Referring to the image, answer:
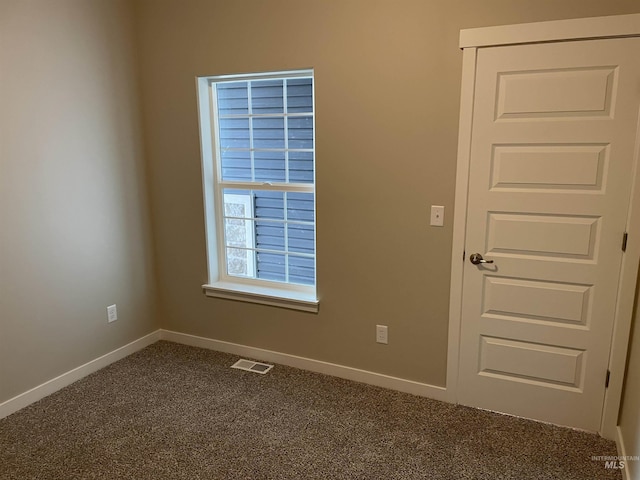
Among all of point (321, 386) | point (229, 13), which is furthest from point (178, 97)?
point (321, 386)

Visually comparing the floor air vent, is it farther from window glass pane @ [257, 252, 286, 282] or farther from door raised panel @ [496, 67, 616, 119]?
door raised panel @ [496, 67, 616, 119]

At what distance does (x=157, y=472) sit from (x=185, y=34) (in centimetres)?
263

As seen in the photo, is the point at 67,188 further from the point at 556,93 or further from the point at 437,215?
the point at 556,93

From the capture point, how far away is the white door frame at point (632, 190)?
2.06 meters

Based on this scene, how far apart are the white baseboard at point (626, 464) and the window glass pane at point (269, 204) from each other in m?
2.29

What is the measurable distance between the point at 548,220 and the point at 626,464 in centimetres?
117

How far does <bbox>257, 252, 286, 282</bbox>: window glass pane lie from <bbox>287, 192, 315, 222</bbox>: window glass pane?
33cm

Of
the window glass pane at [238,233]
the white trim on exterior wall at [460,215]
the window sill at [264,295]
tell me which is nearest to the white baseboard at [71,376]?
the window sill at [264,295]

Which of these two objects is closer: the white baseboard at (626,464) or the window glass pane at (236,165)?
the white baseboard at (626,464)

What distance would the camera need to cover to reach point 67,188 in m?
2.82

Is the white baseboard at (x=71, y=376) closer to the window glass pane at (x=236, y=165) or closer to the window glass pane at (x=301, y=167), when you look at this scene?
the window glass pane at (x=236, y=165)

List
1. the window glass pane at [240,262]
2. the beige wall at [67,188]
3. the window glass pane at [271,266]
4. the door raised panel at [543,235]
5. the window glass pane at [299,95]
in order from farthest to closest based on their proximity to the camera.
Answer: the window glass pane at [240,262] < the window glass pane at [271,266] < the window glass pane at [299,95] < the beige wall at [67,188] < the door raised panel at [543,235]

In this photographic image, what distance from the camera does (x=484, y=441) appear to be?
7.65ft

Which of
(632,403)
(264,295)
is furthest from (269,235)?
(632,403)
